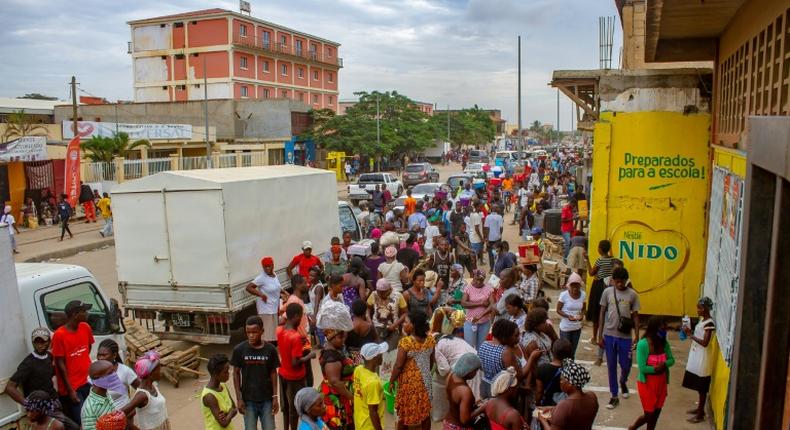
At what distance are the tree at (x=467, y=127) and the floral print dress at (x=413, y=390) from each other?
208 feet

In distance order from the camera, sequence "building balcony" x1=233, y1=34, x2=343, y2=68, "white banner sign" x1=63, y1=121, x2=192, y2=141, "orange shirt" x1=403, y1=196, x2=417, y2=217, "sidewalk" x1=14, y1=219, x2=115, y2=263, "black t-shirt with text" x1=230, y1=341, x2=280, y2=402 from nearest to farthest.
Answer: "black t-shirt with text" x1=230, y1=341, x2=280, y2=402 < "orange shirt" x1=403, y1=196, x2=417, y2=217 < "sidewalk" x1=14, y1=219, x2=115, y2=263 < "white banner sign" x1=63, y1=121, x2=192, y2=141 < "building balcony" x1=233, y1=34, x2=343, y2=68

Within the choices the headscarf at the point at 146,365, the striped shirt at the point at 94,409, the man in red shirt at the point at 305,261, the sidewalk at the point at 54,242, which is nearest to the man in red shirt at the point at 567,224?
the man in red shirt at the point at 305,261

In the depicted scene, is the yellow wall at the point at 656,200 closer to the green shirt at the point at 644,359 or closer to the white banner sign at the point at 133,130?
the green shirt at the point at 644,359

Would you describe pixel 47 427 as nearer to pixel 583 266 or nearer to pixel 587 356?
pixel 587 356

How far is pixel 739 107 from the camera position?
714 centimetres

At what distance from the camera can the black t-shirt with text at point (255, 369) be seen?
230 inches

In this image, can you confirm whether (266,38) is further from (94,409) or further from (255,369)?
(94,409)

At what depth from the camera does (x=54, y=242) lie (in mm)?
21359

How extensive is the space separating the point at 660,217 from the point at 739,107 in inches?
120

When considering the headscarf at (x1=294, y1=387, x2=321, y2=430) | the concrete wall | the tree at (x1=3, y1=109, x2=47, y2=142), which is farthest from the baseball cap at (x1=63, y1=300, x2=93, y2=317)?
the concrete wall

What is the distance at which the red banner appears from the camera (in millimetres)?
23000

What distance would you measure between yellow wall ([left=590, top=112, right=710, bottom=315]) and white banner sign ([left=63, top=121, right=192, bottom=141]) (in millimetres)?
27283

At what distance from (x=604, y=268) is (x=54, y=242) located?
18903 millimetres

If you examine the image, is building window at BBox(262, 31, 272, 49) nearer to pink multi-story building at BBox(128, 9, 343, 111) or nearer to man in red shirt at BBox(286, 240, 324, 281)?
pink multi-story building at BBox(128, 9, 343, 111)
